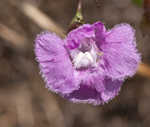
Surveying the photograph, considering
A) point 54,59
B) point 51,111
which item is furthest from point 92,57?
point 51,111

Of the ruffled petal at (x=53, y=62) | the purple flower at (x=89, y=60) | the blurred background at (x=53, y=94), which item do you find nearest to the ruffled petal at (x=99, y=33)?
the purple flower at (x=89, y=60)

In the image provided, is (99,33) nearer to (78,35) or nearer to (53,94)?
(78,35)

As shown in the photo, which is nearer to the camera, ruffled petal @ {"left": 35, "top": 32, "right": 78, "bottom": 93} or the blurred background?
ruffled petal @ {"left": 35, "top": 32, "right": 78, "bottom": 93}

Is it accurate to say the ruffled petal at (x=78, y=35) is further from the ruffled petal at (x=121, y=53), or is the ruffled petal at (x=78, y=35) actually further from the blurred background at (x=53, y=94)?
the blurred background at (x=53, y=94)

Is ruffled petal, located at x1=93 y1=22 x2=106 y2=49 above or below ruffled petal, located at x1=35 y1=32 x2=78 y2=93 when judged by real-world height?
above

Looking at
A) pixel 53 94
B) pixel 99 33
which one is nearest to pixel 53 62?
pixel 99 33

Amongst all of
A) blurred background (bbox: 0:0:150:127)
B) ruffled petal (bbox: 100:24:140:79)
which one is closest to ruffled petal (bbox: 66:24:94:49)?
ruffled petal (bbox: 100:24:140:79)

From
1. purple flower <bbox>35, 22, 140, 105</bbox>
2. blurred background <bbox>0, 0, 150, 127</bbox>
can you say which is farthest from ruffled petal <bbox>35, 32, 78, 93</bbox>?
blurred background <bbox>0, 0, 150, 127</bbox>

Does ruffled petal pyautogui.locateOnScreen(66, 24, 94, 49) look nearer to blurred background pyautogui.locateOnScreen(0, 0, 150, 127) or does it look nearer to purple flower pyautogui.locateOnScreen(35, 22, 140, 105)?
purple flower pyautogui.locateOnScreen(35, 22, 140, 105)
